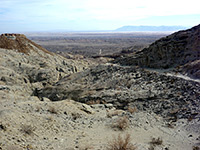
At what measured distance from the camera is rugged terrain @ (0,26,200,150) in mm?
6711

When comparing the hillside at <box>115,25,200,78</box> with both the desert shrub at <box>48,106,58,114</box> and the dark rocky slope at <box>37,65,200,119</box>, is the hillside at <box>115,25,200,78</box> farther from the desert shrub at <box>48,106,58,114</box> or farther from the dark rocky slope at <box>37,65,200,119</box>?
the desert shrub at <box>48,106,58,114</box>

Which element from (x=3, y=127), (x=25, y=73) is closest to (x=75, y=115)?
(x=3, y=127)

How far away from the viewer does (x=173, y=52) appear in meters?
17.3

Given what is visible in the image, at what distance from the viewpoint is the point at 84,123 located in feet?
28.0

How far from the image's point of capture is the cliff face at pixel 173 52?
1625cm

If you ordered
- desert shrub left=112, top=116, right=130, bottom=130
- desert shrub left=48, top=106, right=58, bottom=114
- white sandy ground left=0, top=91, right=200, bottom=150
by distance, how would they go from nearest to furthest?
white sandy ground left=0, top=91, right=200, bottom=150 < desert shrub left=112, top=116, right=130, bottom=130 < desert shrub left=48, top=106, right=58, bottom=114

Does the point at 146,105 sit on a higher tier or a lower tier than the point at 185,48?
lower

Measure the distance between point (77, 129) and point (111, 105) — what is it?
4.47 metres

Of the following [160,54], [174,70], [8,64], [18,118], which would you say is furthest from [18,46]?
[18,118]

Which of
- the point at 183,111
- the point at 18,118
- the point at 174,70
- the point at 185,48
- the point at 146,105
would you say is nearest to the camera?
the point at 18,118

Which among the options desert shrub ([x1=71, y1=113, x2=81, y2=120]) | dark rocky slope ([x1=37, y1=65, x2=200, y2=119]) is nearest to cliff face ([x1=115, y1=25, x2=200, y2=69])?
dark rocky slope ([x1=37, y1=65, x2=200, y2=119])

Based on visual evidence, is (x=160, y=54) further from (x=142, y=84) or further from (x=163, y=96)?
(x=163, y=96)

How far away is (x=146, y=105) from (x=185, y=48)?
824 centimetres

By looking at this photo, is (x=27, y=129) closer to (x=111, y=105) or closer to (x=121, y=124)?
(x=121, y=124)
